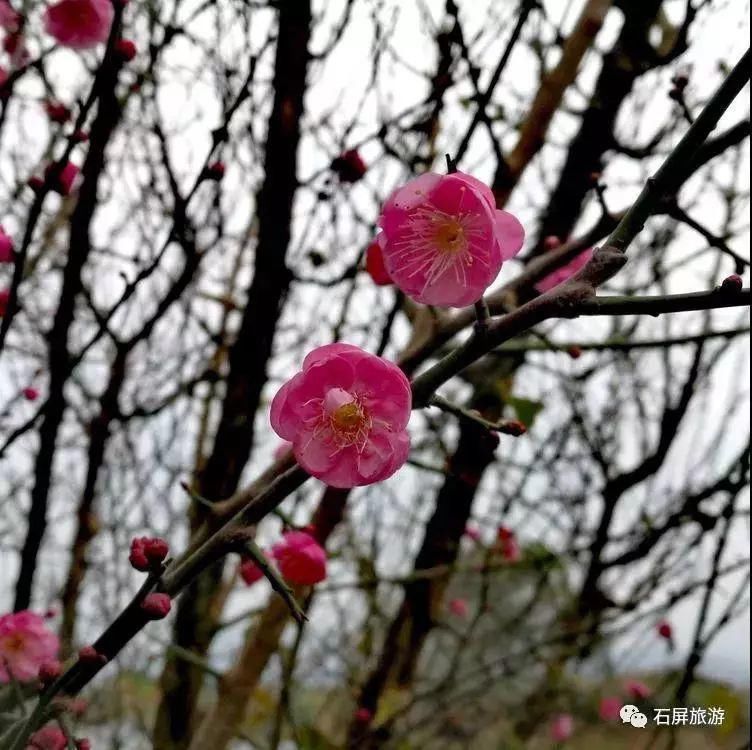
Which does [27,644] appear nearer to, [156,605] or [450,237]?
[156,605]

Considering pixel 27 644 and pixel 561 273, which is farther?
pixel 561 273

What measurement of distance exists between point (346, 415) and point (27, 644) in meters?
1.07

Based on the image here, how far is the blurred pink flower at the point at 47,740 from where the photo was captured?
3.93ft

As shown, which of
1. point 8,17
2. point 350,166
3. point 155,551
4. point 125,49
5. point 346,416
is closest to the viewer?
point 155,551

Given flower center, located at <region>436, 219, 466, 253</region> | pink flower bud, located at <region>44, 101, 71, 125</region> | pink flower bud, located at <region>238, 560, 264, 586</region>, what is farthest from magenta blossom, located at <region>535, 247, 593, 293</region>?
pink flower bud, located at <region>44, 101, 71, 125</region>

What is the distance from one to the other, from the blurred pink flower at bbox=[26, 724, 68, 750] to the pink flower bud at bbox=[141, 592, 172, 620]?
39 cm

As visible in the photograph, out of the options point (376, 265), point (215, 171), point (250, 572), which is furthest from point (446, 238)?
point (250, 572)

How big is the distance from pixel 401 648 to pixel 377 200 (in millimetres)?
1622

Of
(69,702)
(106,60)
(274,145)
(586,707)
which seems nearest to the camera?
(69,702)

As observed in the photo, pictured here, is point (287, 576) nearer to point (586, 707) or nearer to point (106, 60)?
point (106, 60)

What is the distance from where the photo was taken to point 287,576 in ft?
5.43

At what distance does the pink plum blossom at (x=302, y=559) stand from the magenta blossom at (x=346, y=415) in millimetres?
563

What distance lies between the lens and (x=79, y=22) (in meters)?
1.97

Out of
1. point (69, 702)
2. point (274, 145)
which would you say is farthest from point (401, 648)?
point (69, 702)
